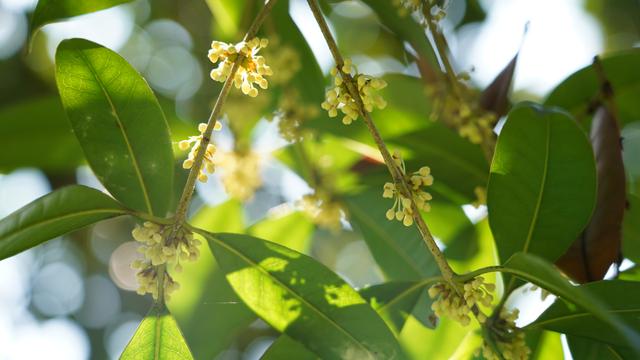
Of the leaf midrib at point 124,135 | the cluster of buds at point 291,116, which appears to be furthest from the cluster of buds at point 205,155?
the cluster of buds at point 291,116

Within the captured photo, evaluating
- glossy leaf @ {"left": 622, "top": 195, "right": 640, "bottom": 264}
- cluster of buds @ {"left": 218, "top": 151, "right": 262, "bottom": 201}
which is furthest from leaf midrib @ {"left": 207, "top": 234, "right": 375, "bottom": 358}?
→ cluster of buds @ {"left": 218, "top": 151, "right": 262, "bottom": 201}

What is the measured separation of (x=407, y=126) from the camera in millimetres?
1967

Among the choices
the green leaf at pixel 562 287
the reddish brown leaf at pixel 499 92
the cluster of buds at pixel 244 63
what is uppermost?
the reddish brown leaf at pixel 499 92

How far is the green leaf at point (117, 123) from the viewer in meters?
1.33

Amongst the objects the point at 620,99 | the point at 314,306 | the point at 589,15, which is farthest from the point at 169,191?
the point at 589,15

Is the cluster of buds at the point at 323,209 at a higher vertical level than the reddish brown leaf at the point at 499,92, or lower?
lower

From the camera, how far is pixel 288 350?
136 centimetres

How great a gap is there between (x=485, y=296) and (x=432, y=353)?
1.69 ft

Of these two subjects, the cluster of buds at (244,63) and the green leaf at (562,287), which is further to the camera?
the cluster of buds at (244,63)

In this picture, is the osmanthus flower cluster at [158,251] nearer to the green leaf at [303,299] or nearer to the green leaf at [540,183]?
the green leaf at [303,299]

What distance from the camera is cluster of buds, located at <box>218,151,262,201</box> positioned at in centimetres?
226

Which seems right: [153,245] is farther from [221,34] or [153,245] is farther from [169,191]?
[221,34]

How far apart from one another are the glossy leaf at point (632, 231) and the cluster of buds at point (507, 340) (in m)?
0.47

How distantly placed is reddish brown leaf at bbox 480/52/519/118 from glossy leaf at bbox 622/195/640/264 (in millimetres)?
369
